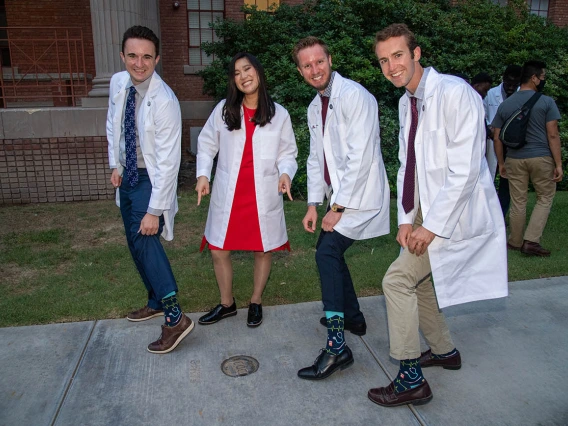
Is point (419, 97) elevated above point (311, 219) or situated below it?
above

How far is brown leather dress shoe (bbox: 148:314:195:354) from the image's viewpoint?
140 inches

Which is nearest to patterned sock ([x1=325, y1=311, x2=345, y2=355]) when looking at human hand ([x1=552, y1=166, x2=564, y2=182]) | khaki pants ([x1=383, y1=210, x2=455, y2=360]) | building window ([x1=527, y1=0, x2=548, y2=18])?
khaki pants ([x1=383, y1=210, x2=455, y2=360])

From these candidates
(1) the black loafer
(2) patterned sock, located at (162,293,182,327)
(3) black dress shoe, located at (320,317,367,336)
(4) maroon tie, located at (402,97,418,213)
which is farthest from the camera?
(1) the black loafer

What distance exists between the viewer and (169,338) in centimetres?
357

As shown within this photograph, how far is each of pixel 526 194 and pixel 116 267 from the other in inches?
171

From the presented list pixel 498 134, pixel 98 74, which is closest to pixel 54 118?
pixel 98 74

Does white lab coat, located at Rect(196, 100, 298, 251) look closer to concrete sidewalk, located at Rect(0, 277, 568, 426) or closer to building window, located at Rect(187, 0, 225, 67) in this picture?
concrete sidewalk, located at Rect(0, 277, 568, 426)

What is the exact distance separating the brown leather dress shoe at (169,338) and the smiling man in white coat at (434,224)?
4.43 feet

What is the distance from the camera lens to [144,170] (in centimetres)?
368

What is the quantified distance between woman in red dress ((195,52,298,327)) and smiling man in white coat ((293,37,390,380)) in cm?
39

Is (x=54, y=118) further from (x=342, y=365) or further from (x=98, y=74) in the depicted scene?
(x=342, y=365)

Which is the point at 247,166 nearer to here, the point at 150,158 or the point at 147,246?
the point at 150,158

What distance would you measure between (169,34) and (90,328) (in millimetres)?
10333

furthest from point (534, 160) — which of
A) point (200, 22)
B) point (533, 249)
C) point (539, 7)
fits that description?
point (539, 7)
